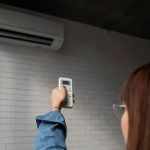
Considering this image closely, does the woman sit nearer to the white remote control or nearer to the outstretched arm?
the outstretched arm

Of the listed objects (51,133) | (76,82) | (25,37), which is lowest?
(51,133)

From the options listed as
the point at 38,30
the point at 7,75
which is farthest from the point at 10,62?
the point at 38,30

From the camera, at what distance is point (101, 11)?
2707 millimetres

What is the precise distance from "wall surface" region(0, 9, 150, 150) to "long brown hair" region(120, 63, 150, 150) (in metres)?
1.77

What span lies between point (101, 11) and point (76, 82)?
0.75 meters

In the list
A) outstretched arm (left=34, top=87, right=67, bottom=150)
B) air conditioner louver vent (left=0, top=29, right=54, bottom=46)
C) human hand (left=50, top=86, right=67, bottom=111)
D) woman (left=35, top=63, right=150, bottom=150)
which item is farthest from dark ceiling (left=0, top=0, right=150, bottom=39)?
woman (left=35, top=63, right=150, bottom=150)

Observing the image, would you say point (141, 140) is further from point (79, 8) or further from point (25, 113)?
point (79, 8)

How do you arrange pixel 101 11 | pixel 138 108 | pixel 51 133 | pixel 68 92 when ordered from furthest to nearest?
pixel 101 11 → pixel 68 92 → pixel 51 133 → pixel 138 108

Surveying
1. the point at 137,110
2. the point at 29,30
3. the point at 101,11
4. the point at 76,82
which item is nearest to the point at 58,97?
the point at 137,110

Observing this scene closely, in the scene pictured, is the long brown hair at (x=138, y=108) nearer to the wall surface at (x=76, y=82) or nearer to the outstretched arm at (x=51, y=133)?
the outstretched arm at (x=51, y=133)

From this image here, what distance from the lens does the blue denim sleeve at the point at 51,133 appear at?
1.02m

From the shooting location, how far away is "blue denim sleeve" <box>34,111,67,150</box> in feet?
3.36

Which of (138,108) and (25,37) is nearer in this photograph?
(138,108)

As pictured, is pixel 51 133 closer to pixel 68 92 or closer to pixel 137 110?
pixel 68 92
